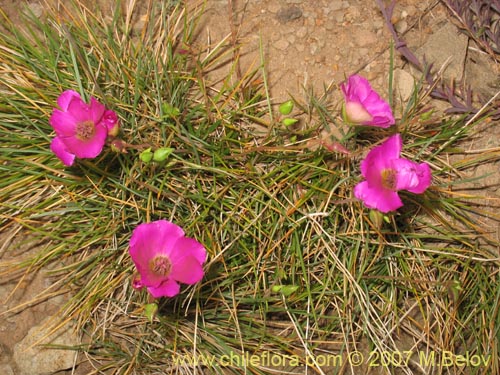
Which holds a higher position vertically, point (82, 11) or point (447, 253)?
point (82, 11)

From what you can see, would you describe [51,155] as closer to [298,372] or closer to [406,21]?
[298,372]

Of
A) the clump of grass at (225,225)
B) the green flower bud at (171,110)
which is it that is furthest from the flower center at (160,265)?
the green flower bud at (171,110)

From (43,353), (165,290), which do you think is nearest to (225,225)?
(165,290)

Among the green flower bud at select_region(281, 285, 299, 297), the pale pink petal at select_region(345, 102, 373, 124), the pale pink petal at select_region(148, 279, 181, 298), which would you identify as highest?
the pale pink petal at select_region(345, 102, 373, 124)

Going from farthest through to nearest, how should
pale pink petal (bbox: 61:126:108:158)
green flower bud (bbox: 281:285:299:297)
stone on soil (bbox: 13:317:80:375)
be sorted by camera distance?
1. stone on soil (bbox: 13:317:80:375)
2. green flower bud (bbox: 281:285:299:297)
3. pale pink petal (bbox: 61:126:108:158)

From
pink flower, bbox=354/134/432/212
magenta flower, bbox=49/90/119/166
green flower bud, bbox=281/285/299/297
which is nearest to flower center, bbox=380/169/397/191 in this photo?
pink flower, bbox=354/134/432/212

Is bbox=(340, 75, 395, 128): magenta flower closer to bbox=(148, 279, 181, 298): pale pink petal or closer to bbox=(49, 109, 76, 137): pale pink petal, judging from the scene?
bbox=(148, 279, 181, 298): pale pink petal

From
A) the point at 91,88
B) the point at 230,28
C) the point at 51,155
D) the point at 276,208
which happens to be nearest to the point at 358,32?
the point at 230,28

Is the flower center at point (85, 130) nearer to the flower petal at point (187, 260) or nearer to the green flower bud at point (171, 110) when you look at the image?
the green flower bud at point (171, 110)
